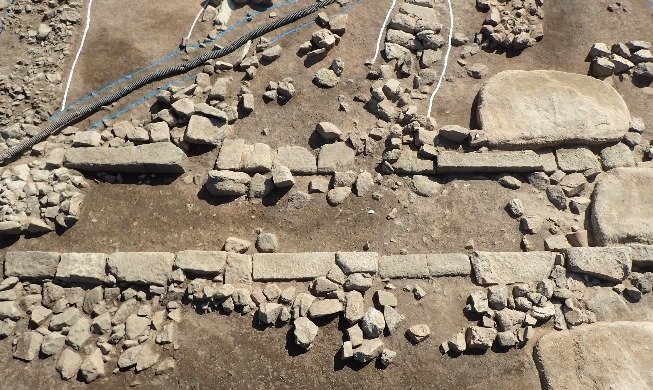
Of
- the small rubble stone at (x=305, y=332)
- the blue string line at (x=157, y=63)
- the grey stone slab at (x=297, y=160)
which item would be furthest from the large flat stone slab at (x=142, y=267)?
the blue string line at (x=157, y=63)

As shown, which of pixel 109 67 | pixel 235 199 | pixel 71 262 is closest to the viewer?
pixel 71 262

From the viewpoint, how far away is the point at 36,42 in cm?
700

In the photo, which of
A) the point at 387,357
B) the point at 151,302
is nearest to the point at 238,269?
the point at 151,302

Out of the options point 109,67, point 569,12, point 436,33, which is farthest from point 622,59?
point 109,67

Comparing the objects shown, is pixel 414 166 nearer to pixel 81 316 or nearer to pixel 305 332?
pixel 305 332

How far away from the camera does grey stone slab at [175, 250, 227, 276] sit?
16.7 feet

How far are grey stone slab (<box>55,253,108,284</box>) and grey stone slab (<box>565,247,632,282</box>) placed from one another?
17.2ft

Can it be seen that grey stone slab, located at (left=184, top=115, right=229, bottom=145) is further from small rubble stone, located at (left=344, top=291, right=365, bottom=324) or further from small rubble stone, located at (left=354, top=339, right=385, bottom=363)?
small rubble stone, located at (left=354, top=339, right=385, bottom=363)

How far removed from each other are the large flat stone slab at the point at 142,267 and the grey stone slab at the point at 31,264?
0.64 metres

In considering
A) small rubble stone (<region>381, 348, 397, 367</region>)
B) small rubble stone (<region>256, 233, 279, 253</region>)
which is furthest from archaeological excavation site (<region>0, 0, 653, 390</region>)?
small rubble stone (<region>256, 233, 279, 253</region>)

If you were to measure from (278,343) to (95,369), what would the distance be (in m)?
1.83

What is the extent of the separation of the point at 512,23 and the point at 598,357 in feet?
17.0

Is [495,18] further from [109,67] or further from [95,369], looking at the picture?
[95,369]

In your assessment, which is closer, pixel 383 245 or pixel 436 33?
pixel 383 245
